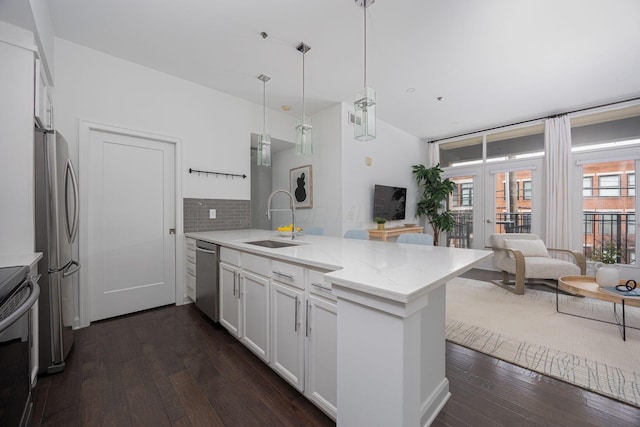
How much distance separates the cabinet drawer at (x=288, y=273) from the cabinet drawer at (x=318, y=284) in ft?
0.24

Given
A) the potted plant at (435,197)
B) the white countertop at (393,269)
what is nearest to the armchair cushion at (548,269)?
the potted plant at (435,197)

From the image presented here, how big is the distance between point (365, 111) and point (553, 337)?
260 centimetres

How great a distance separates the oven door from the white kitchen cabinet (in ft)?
5.86

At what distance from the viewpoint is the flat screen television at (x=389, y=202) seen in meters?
4.61

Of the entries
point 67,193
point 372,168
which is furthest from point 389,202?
point 67,193

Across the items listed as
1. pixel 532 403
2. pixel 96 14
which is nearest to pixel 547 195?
pixel 532 403

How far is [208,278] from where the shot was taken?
2531 millimetres

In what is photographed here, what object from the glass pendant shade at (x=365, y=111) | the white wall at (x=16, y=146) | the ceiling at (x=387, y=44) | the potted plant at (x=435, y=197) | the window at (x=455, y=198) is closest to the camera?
the white wall at (x=16, y=146)

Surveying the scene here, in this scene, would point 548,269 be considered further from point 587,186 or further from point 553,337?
point 587,186

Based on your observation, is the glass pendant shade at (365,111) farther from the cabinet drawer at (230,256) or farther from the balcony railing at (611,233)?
the balcony railing at (611,233)

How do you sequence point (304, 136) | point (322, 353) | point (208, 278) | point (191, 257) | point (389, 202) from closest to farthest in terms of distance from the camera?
point (322, 353)
point (208, 278)
point (304, 136)
point (191, 257)
point (389, 202)

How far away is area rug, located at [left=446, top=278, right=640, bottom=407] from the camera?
5.65 ft

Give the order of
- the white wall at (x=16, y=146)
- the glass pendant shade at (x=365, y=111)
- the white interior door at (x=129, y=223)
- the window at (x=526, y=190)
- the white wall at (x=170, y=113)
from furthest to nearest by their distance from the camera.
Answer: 1. the window at (x=526, y=190)
2. the white interior door at (x=129, y=223)
3. the white wall at (x=170, y=113)
4. the glass pendant shade at (x=365, y=111)
5. the white wall at (x=16, y=146)

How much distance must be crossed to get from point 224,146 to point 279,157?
1541mm
